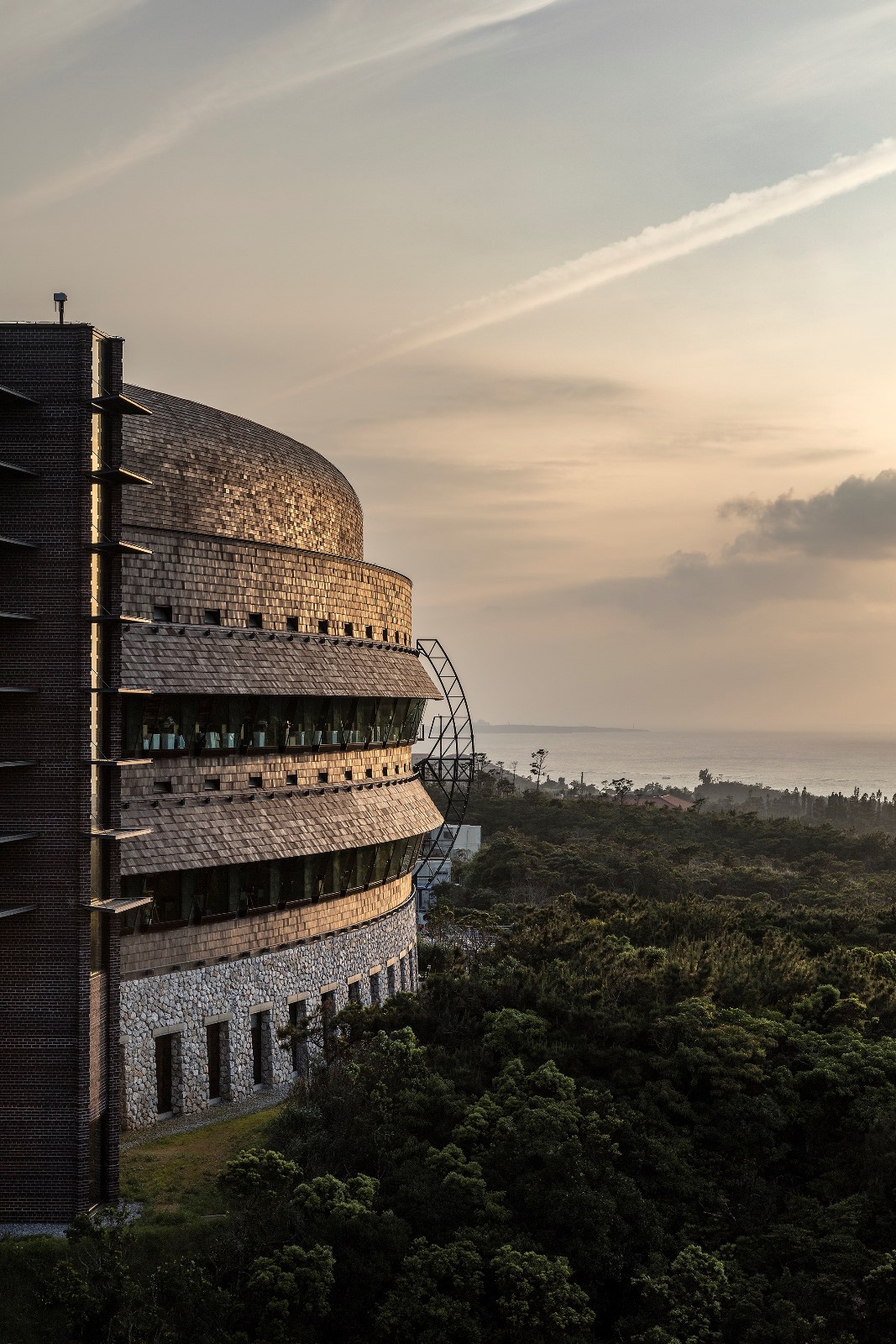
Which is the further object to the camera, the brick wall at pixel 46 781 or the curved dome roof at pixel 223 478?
the curved dome roof at pixel 223 478

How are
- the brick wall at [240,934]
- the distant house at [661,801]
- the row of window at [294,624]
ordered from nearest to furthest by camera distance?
the brick wall at [240,934]
the row of window at [294,624]
the distant house at [661,801]

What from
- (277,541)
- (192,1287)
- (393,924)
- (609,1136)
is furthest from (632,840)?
(192,1287)

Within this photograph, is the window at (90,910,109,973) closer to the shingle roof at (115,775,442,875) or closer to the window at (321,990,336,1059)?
the shingle roof at (115,775,442,875)

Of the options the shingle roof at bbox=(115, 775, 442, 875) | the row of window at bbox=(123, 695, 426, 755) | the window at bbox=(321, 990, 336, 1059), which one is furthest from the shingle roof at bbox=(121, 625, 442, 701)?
the window at bbox=(321, 990, 336, 1059)

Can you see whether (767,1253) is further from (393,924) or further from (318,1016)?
(393,924)

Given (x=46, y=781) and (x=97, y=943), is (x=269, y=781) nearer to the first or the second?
(x=97, y=943)

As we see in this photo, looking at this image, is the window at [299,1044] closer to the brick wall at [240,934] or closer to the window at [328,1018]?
the window at [328,1018]

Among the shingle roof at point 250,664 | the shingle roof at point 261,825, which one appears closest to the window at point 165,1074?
the shingle roof at point 261,825

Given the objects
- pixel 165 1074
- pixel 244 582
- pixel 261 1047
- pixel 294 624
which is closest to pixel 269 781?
pixel 294 624
